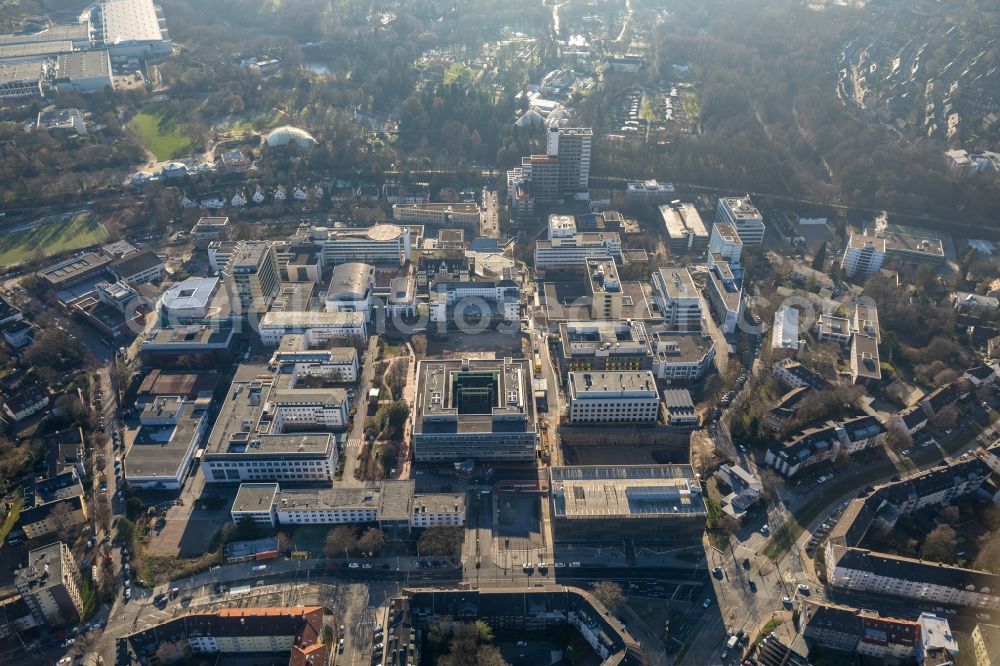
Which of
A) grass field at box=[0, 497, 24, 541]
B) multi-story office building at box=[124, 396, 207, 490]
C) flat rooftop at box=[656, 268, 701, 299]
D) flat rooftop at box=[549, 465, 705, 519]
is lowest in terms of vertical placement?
grass field at box=[0, 497, 24, 541]

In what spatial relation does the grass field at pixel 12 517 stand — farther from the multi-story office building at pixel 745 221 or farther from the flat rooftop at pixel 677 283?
the multi-story office building at pixel 745 221

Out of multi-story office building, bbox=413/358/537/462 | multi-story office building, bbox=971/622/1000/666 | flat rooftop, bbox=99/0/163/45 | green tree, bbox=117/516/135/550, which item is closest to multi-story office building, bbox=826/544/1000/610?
multi-story office building, bbox=971/622/1000/666

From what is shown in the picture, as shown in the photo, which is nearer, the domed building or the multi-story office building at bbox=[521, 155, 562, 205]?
the multi-story office building at bbox=[521, 155, 562, 205]

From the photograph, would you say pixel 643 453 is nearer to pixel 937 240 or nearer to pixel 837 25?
pixel 937 240

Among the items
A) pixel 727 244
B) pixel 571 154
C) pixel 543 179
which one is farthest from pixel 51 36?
pixel 727 244

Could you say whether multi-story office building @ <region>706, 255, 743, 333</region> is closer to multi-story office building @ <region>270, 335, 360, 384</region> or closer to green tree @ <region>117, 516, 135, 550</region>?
multi-story office building @ <region>270, 335, 360, 384</region>

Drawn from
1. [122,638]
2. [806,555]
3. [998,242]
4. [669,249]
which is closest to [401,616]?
[122,638]
